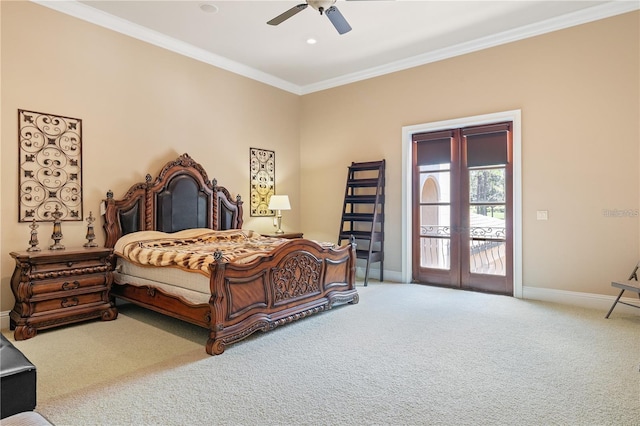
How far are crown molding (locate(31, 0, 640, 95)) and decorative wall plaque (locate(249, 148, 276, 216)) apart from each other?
46.9 inches

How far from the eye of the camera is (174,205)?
15.6ft

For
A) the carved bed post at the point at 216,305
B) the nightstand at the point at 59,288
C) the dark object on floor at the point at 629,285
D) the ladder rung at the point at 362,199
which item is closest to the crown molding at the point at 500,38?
the ladder rung at the point at 362,199

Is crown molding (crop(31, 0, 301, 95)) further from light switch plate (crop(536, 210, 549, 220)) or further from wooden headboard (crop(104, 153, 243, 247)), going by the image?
light switch plate (crop(536, 210, 549, 220))

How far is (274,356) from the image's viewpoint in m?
2.86

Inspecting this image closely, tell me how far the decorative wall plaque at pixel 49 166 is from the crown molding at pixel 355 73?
3.84 ft

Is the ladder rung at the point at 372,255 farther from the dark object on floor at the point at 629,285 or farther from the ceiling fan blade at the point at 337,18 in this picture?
the ceiling fan blade at the point at 337,18

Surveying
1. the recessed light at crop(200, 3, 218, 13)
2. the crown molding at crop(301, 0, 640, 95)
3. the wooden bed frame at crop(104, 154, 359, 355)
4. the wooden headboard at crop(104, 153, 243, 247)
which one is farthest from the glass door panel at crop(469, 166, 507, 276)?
the recessed light at crop(200, 3, 218, 13)

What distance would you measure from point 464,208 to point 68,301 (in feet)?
15.3

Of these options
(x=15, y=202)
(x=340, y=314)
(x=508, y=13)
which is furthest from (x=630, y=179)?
(x=15, y=202)

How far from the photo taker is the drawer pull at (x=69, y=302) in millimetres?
3518

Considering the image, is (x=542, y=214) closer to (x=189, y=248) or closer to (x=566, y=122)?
(x=566, y=122)

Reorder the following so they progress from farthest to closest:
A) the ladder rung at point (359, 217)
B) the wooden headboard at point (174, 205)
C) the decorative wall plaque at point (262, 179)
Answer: the decorative wall plaque at point (262, 179)
the ladder rung at point (359, 217)
the wooden headboard at point (174, 205)

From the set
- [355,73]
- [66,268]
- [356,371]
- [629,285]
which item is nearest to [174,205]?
[66,268]

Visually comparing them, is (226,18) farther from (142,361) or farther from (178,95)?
(142,361)
